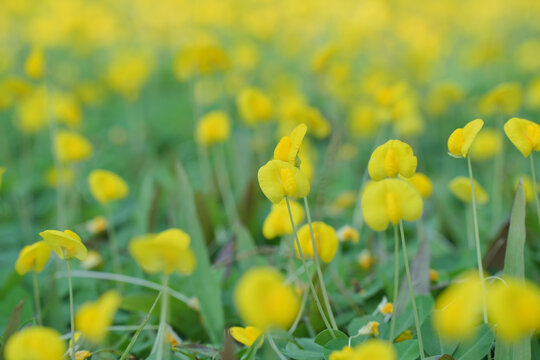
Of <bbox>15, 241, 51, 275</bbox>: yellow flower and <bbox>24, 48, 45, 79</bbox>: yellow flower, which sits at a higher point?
<bbox>24, 48, 45, 79</bbox>: yellow flower

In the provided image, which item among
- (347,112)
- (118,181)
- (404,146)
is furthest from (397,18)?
→ (404,146)

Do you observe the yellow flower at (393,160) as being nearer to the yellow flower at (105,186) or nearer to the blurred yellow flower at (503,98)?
the blurred yellow flower at (503,98)

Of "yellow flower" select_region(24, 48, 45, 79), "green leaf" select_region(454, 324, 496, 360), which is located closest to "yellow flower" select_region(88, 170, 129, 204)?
"yellow flower" select_region(24, 48, 45, 79)

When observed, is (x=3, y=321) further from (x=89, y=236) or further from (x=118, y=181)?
(x=89, y=236)

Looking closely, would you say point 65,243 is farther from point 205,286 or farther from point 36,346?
point 205,286

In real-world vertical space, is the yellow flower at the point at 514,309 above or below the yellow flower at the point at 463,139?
below

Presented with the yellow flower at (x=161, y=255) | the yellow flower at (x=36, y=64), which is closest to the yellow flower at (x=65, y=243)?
the yellow flower at (x=161, y=255)

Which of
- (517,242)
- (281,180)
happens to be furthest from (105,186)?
(517,242)

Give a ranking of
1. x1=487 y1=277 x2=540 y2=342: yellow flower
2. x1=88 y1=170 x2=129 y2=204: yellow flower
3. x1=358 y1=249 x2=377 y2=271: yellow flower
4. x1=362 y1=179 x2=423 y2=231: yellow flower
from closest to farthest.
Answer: x1=487 y1=277 x2=540 y2=342: yellow flower < x1=362 y1=179 x2=423 y2=231: yellow flower < x1=88 y1=170 x2=129 y2=204: yellow flower < x1=358 y1=249 x2=377 y2=271: yellow flower

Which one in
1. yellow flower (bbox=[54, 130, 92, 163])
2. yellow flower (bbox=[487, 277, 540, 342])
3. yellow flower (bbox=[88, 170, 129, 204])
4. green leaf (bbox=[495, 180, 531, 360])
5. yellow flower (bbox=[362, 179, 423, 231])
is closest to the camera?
yellow flower (bbox=[487, 277, 540, 342])

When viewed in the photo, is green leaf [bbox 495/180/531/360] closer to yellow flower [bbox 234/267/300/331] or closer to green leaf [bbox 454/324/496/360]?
green leaf [bbox 454/324/496/360]
